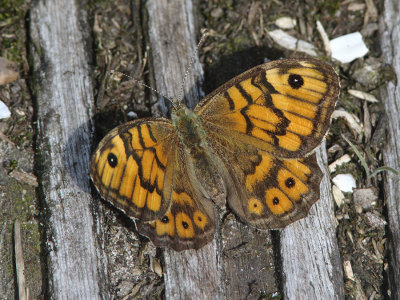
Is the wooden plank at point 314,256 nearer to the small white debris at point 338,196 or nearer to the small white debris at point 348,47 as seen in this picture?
the small white debris at point 338,196

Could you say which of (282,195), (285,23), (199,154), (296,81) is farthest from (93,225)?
(285,23)

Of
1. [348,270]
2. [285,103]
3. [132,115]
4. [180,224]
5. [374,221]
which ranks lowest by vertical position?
[348,270]

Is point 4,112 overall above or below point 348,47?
below

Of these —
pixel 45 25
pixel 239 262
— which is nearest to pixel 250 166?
pixel 239 262

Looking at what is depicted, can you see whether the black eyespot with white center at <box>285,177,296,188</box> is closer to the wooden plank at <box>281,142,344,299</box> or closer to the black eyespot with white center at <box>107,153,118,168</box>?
the wooden plank at <box>281,142,344,299</box>

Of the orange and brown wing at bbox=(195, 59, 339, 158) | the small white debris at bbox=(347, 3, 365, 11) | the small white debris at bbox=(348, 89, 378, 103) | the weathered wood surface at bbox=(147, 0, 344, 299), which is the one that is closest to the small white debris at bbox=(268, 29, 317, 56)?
the small white debris at bbox=(348, 89, 378, 103)

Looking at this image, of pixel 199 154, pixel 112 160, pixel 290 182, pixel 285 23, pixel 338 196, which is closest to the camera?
pixel 112 160

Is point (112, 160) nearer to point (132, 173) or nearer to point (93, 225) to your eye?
point (132, 173)
